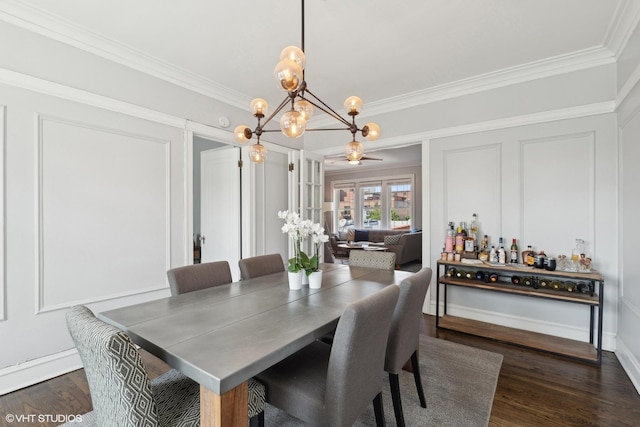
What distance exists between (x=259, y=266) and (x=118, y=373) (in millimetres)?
1601

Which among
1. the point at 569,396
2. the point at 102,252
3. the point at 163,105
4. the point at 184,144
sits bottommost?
the point at 569,396

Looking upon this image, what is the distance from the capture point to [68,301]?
7.78 feet

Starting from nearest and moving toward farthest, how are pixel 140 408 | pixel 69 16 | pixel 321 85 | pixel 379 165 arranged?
pixel 140 408 < pixel 69 16 < pixel 321 85 < pixel 379 165

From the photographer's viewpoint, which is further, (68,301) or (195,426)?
(68,301)

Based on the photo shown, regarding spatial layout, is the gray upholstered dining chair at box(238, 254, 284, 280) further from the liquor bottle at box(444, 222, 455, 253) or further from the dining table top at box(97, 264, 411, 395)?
the liquor bottle at box(444, 222, 455, 253)

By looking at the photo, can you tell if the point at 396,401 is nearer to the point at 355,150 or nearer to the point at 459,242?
the point at 355,150

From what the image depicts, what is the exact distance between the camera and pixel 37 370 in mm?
2193

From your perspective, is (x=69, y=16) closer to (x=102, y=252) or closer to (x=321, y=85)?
(x=102, y=252)

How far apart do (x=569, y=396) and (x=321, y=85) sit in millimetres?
3481

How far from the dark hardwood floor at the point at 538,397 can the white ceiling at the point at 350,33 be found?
2.68m

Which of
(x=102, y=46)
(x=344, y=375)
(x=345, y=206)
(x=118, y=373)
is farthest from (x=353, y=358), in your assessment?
(x=345, y=206)

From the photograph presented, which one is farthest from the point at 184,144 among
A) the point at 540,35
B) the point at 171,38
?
the point at 540,35

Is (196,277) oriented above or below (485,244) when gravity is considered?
below

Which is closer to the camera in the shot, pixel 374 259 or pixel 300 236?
pixel 300 236
